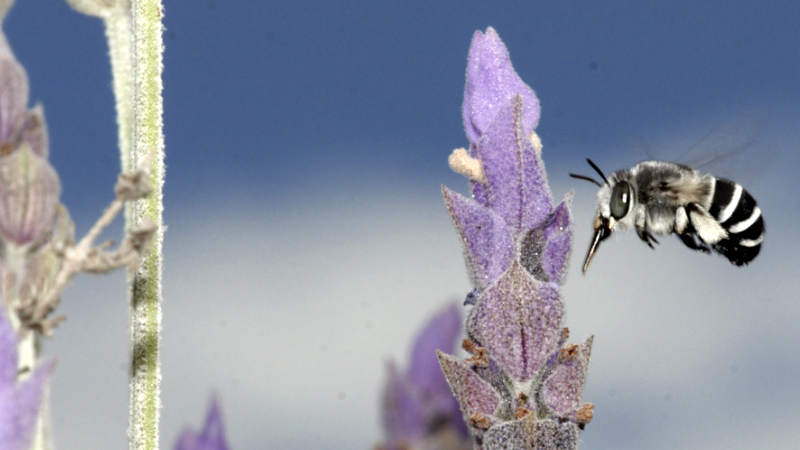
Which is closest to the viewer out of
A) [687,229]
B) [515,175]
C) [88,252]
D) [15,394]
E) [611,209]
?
[15,394]

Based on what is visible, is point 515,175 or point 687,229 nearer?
point 515,175

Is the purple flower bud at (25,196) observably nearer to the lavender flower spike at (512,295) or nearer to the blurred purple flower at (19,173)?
the blurred purple flower at (19,173)

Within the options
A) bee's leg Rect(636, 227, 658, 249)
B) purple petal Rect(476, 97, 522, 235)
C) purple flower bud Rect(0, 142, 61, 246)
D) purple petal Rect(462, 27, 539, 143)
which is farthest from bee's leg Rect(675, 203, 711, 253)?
purple flower bud Rect(0, 142, 61, 246)

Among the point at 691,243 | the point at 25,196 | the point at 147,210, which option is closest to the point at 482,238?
the point at 147,210

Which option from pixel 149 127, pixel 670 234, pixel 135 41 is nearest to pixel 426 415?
pixel 149 127

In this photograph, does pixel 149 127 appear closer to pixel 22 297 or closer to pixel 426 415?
pixel 22 297

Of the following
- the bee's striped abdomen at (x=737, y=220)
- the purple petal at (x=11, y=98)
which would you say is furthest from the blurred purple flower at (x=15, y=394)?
the bee's striped abdomen at (x=737, y=220)

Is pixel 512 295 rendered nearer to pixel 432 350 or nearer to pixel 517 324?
pixel 517 324
